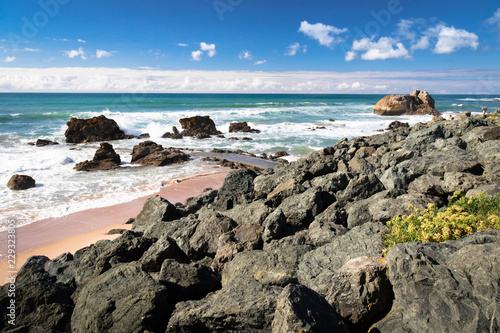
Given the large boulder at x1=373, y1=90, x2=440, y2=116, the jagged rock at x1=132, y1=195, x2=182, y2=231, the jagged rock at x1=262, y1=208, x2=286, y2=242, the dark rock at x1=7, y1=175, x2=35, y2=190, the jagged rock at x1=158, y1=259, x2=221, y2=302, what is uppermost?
the large boulder at x1=373, y1=90, x2=440, y2=116

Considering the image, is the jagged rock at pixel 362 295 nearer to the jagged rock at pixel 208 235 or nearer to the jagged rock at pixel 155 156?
the jagged rock at pixel 208 235

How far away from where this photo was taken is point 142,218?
9.16 m

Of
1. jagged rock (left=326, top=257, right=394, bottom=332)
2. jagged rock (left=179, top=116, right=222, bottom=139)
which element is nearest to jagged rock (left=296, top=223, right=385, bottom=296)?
jagged rock (left=326, top=257, right=394, bottom=332)

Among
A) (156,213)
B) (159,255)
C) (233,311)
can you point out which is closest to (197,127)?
(156,213)

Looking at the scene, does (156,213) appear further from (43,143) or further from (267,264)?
(43,143)

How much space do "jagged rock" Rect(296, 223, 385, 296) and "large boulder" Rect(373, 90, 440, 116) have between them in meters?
46.6

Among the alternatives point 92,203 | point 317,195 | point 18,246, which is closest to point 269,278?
point 317,195

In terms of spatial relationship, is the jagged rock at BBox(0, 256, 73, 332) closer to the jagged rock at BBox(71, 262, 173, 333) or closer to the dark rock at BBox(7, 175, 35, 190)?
the jagged rock at BBox(71, 262, 173, 333)

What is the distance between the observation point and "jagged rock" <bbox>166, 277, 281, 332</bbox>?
138 inches

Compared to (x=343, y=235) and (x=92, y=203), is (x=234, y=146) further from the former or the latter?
(x=343, y=235)

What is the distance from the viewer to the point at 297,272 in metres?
4.57

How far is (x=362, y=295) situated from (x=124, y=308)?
283cm

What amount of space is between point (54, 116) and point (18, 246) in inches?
1733

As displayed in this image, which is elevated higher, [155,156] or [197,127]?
[197,127]
